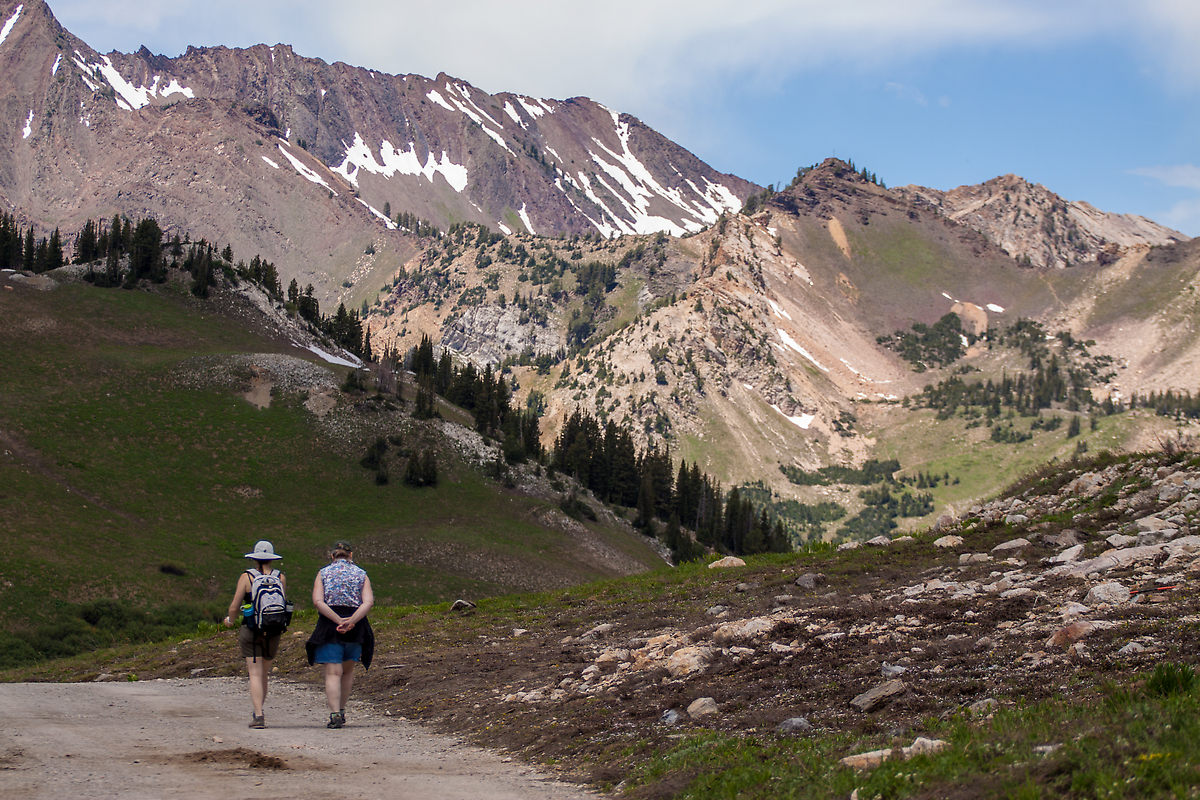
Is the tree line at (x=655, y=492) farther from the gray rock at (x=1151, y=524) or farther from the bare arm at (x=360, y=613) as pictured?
the bare arm at (x=360, y=613)

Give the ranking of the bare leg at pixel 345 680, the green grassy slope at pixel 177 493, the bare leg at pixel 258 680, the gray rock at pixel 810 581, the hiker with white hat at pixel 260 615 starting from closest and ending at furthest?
the bare leg at pixel 258 680 < the hiker with white hat at pixel 260 615 < the bare leg at pixel 345 680 < the gray rock at pixel 810 581 < the green grassy slope at pixel 177 493

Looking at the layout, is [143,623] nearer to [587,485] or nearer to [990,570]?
[990,570]

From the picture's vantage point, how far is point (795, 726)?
37.7ft

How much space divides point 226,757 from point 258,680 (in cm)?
373

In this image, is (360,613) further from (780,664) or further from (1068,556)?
(1068,556)

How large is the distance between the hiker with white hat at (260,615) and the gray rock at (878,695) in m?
9.76

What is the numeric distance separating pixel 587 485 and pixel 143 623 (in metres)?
97.8

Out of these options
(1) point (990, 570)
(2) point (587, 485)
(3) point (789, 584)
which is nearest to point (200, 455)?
(2) point (587, 485)

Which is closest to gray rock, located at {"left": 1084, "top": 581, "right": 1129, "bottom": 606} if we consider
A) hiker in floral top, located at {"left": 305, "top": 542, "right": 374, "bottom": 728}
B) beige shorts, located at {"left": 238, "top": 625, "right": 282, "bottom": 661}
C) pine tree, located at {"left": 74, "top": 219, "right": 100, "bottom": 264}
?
hiker in floral top, located at {"left": 305, "top": 542, "right": 374, "bottom": 728}

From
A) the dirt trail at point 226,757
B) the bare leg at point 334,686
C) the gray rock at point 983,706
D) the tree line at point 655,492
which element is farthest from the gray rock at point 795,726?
the tree line at point 655,492

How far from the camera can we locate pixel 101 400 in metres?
93.2

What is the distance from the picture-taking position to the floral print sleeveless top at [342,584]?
1539 centimetres

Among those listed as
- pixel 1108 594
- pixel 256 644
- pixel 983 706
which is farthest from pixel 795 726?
pixel 256 644

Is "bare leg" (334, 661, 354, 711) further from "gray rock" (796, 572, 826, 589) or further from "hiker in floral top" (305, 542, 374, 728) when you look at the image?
"gray rock" (796, 572, 826, 589)
